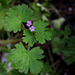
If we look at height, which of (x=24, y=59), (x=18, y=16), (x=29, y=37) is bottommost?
(x=24, y=59)

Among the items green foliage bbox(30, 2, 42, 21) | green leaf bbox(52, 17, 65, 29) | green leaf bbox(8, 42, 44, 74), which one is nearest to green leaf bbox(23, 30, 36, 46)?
green leaf bbox(8, 42, 44, 74)

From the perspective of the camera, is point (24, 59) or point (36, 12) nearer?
point (24, 59)

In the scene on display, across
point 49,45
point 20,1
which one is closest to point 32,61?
point 49,45

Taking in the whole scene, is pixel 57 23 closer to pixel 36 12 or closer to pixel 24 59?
pixel 36 12

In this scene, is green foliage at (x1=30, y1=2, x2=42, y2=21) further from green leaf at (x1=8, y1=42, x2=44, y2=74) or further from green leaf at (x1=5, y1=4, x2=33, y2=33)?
green leaf at (x1=8, y1=42, x2=44, y2=74)

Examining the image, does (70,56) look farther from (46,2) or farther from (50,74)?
(46,2)

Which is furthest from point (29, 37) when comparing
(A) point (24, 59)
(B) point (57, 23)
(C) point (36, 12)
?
(B) point (57, 23)
